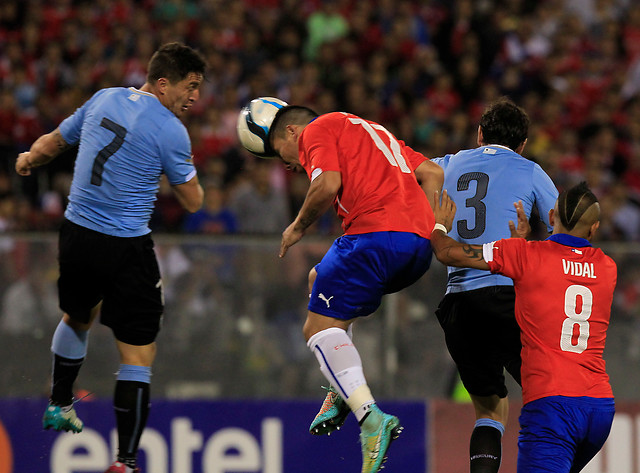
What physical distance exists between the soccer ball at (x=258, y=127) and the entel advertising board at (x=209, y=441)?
10.8ft

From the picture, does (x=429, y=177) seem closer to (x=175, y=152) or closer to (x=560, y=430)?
(x=175, y=152)

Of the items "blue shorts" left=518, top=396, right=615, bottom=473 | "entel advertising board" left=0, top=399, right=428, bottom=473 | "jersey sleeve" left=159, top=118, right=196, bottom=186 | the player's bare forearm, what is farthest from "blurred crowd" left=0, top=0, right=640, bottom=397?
"blue shorts" left=518, top=396, right=615, bottom=473

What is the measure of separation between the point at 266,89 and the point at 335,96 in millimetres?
868

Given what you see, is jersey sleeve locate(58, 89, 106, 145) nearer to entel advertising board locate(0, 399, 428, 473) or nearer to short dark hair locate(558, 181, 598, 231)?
short dark hair locate(558, 181, 598, 231)

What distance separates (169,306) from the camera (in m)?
8.70

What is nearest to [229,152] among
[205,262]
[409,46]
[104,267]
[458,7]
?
[205,262]

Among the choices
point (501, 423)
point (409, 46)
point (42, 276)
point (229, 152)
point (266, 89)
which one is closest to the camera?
point (501, 423)

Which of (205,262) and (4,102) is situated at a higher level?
(4,102)

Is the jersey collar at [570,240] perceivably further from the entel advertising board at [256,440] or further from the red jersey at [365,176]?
the entel advertising board at [256,440]

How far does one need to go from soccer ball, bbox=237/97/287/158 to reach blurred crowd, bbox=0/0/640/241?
4.39 m

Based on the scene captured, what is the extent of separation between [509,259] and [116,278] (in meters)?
2.17

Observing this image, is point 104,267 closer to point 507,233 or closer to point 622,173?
point 507,233

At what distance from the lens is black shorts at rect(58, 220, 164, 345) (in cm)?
564

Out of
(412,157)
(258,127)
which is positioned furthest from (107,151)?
(412,157)
